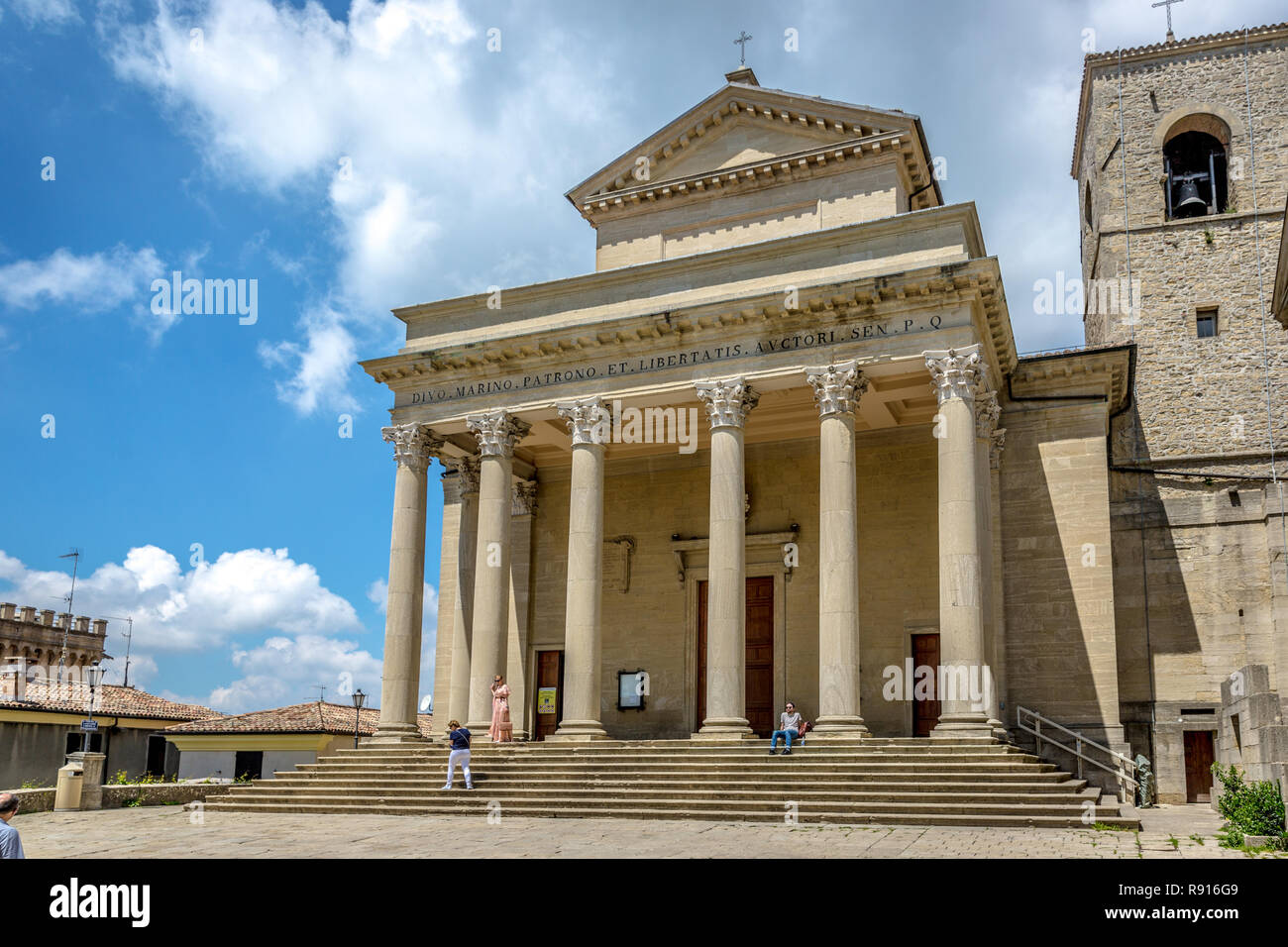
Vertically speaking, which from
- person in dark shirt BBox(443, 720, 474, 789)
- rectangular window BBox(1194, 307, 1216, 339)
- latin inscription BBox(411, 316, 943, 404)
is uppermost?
rectangular window BBox(1194, 307, 1216, 339)

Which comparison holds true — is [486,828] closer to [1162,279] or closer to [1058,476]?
[1058,476]

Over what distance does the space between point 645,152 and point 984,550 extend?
13601 mm

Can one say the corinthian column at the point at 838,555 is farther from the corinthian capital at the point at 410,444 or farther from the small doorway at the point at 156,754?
the small doorway at the point at 156,754

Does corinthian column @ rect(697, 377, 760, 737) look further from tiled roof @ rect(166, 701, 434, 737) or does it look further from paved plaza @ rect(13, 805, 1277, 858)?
tiled roof @ rect(166, 701, 434, 737)

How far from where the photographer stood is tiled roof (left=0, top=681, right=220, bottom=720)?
4047 cm

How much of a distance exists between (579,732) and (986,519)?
9455 mm

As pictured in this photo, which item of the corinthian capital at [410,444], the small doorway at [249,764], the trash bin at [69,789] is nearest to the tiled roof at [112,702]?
the small doorway at [249,764]

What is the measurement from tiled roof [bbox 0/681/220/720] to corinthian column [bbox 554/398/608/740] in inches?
912

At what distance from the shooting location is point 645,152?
28922mm

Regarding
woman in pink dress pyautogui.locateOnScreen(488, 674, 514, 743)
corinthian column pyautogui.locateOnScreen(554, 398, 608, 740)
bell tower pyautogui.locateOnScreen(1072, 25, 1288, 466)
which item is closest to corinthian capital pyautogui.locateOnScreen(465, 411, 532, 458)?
corinthian column pyautogui.locateOnScreen(554, 398, 608, 740)

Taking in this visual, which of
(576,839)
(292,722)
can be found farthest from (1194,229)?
(292,722)

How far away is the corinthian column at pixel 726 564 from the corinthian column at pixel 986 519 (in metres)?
4.65
